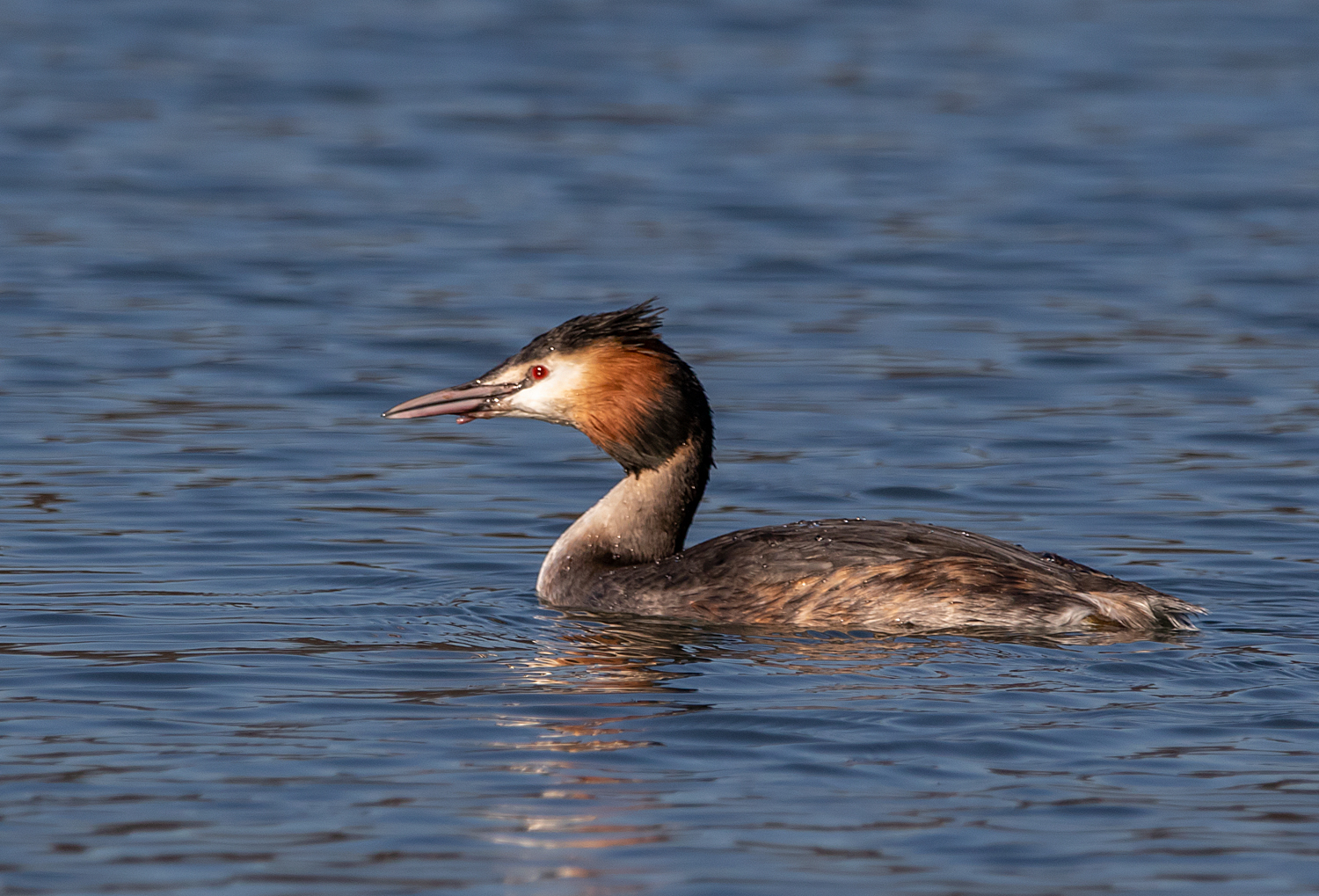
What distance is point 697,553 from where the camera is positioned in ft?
32.2

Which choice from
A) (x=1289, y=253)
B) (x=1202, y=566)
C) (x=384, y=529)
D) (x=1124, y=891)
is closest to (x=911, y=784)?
(x=1124, y=891)

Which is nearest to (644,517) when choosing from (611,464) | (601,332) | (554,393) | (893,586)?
(554,393)

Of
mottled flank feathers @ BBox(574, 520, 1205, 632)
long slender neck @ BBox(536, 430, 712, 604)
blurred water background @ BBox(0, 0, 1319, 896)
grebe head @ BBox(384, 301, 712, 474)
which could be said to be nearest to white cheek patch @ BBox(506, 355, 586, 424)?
grebe head @ BBox(384, 301, 712, 474)

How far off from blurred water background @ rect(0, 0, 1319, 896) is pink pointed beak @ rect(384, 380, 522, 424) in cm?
70

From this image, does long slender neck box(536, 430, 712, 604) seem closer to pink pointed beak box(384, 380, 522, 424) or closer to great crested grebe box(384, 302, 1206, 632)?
great crested grebe box(384, 302, 1206, 632)

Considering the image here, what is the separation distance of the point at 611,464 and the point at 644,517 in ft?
9.35

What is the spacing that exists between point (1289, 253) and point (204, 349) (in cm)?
842

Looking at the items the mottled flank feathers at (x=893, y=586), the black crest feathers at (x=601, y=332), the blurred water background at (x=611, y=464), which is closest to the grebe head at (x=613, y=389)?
the black crest feathers at (x=601, y=332)

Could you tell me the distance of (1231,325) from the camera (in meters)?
16.2

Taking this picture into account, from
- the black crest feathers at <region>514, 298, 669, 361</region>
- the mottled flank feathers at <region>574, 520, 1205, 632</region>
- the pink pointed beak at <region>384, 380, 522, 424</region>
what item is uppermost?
the black crest feathers at <region>514, 298, 669, 361</region>

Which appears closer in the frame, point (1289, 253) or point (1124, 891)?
point (1124, 891)

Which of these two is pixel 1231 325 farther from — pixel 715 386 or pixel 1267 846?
pixel 1267 846

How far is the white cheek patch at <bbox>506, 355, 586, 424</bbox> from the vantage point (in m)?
10.2

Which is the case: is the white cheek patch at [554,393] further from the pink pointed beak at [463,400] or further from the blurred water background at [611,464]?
the blurred water background at [611,464]
